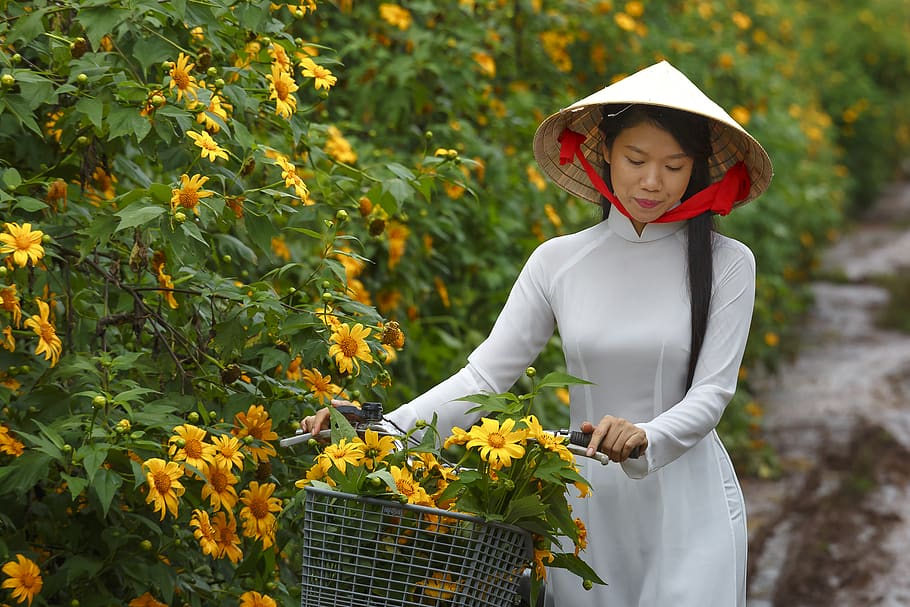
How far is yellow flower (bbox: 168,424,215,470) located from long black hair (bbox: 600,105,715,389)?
823 millimetres

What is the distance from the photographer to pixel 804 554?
5.05 m

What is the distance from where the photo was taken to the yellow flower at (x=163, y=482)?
6.84 ft

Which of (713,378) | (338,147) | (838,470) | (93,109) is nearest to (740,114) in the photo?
(838,470)

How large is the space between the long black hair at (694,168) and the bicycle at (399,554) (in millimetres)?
531

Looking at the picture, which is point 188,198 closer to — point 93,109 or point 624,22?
point 93,109

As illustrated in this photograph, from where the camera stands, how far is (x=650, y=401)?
2230 mm

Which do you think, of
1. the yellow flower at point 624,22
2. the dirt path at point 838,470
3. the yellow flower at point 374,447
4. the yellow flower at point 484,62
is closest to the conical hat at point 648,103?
the yellow flower at point 374,447

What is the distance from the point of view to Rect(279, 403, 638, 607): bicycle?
5.94 feet

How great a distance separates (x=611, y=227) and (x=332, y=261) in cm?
53

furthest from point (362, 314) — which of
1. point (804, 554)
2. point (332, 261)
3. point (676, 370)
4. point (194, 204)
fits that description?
point (804, 554)

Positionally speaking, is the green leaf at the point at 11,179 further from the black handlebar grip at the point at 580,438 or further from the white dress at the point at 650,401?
the black handlebar grip at the point at 580,438

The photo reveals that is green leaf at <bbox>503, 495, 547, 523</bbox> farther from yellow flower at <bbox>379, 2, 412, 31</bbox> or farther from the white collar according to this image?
yellow flower at <bbox>379, 2, 412, 31</bbox>

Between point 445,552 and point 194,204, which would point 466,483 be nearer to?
point 445,552

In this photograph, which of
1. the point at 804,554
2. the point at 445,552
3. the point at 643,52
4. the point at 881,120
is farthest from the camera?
the point at 881,120
